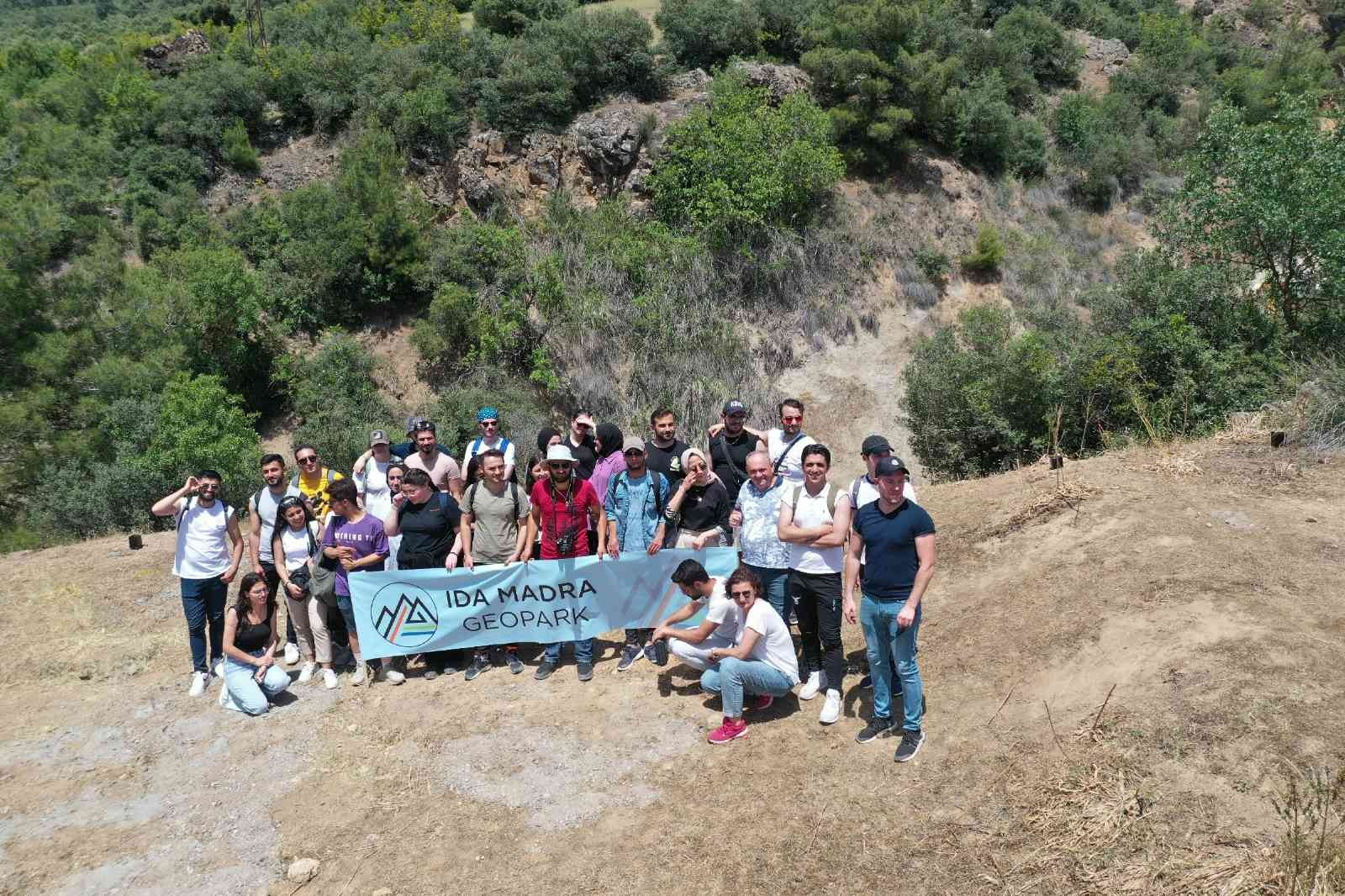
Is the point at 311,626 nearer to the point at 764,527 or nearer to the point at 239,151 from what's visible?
the point at 764,527

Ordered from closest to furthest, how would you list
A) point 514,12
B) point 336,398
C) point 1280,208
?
1. point 1280,208
2. point 336,398
3. point 514,12

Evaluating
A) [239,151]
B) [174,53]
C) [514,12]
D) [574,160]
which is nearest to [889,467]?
[574,160]

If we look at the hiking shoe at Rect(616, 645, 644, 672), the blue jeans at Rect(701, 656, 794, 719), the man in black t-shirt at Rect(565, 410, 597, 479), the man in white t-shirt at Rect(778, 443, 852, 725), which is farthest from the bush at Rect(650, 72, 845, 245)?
the blue jeans at Rect(701, 656, 794, 719)

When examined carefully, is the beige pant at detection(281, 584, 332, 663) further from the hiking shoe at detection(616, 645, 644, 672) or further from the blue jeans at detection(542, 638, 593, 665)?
the hiking shoe at detection(616, 645, 644, 672)

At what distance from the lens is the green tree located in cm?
1280

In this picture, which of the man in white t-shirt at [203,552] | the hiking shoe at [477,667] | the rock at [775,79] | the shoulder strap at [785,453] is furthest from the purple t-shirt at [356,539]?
the rock at [775,79]

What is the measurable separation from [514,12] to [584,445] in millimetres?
26490

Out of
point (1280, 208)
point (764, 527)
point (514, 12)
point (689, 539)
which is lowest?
point (689, 539)

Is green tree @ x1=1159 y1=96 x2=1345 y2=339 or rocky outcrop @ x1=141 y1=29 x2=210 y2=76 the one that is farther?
rocky outcrop @ x1=141 y1=29 x2=210 y2=76

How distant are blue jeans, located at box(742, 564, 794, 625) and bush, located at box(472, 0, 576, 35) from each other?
2825 centimetres

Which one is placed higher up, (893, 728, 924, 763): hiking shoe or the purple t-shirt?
the purple t-shirt

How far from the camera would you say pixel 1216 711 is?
5469mm

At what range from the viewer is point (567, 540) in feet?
25.0

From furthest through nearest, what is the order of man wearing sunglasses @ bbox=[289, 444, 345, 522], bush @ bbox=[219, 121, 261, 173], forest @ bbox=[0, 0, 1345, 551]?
bush @ bbox=[219, 121, 261, 173]
forest @ bbox=[0, 0, 1345, 551]
man wearing sunglasses @ bbox=[289, 444, 345, 522]
